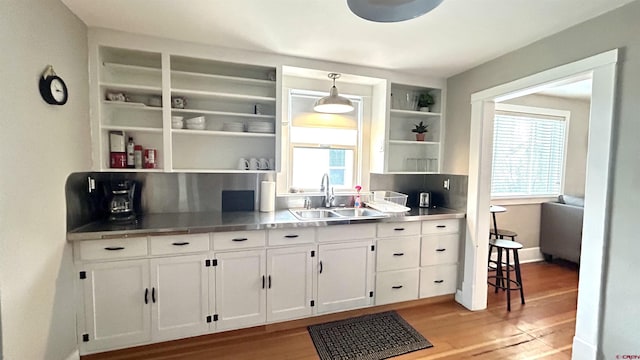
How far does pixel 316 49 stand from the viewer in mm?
2451

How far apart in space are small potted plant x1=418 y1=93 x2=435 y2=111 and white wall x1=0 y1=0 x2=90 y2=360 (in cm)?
315

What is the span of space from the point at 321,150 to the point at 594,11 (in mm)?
2351

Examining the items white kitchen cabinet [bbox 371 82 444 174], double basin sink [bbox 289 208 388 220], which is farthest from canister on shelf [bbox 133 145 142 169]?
white kitchen cabinet [bbox 371 82 444 174]

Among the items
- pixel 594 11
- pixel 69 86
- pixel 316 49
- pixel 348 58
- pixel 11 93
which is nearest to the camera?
pixel 11 93

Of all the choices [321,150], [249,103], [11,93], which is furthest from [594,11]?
[11,93]

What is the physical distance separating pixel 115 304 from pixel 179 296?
42 centimetres

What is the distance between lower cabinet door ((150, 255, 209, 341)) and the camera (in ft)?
6.93

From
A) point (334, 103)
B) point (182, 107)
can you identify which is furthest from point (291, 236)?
point (182, 107)

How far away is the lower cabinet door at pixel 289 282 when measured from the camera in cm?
237

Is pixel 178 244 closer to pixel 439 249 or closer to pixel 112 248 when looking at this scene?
pixel 112 248

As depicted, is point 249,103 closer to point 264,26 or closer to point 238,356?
point 264,26

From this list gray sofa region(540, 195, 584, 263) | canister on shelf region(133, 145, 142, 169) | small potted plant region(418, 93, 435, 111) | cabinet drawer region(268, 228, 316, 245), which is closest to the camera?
cabinet drawer region(268, 228, 316, 245)

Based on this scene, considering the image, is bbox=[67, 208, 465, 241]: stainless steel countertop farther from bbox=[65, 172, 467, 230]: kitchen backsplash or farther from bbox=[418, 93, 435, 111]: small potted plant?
bbox=[418, 93, 435, 111]: small potted plant

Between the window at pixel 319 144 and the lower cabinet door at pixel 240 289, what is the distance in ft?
3.46
